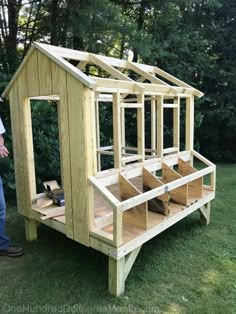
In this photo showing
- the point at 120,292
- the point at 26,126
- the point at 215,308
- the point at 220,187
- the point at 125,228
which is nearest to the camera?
the point at 215,308

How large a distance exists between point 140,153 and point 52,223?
1.19m

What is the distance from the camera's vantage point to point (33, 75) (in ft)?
9.46

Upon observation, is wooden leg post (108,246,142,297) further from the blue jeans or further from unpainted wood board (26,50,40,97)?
unpainted wood board (26,50,40,97)

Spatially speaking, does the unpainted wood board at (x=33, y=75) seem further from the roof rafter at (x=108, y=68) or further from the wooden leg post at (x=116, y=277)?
the wooden leg post at (x=116, y=277)

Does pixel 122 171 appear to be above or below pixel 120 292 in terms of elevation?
above

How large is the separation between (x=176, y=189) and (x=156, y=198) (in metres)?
0.39

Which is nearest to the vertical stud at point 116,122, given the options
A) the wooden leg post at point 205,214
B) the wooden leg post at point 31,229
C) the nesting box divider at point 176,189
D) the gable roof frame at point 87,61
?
the gable roof frame at point 87,61

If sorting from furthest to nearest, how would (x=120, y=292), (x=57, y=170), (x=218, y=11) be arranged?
1. (x=218, y=11)
2. (x=57, y=170)
3. (x=120, y=292)

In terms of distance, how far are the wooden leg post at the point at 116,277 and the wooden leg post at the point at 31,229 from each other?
1309 millimetres

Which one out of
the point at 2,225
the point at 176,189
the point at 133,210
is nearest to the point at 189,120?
the point at 176,189

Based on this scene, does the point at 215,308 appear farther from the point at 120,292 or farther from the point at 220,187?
the point at 220,187

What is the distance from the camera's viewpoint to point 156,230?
2.79m

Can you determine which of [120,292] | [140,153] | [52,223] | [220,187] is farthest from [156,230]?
[220,187]

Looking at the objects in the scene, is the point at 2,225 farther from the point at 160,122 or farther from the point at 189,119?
the point at 189,119
